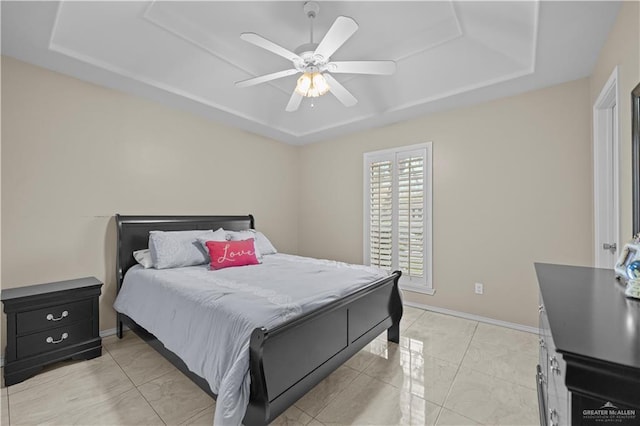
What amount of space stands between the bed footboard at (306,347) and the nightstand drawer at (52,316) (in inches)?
76.9

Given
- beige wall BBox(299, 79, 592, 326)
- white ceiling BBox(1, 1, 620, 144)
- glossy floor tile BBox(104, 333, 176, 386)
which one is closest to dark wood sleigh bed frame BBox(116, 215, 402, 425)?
glossy floor tile BBox(104, 333, 176, 386)

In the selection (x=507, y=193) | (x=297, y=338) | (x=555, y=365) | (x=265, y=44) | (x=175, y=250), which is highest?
(x=265, y=44)

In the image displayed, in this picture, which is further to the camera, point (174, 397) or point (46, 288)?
point (46, 288)

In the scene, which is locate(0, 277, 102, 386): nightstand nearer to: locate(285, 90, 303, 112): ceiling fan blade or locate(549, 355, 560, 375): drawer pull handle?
locate(285, 90, 303, 112): ceiling fan blade

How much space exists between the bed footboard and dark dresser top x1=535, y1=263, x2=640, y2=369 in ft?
3.95

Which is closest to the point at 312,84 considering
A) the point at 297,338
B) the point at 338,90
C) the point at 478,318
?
the point at 338,90

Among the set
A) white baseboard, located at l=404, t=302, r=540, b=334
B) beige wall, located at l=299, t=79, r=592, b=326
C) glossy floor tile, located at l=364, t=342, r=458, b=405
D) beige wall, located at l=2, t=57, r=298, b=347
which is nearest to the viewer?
glossy floor tile, located at l=364, t=342, r=458, b=405

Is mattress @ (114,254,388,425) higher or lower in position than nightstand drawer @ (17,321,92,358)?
higher

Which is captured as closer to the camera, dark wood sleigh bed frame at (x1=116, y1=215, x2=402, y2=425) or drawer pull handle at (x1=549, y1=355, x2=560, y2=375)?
drawer pull handle at (x1=549, y1=355, x2=560, y2=375)

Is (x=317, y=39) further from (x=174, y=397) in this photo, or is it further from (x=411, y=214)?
(x=174, y=397)

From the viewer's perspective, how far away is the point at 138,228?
10.4ft

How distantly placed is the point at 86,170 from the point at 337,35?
2761mm

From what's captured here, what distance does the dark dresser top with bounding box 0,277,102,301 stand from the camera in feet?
Answer: 7.36

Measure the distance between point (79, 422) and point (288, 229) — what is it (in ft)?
11.8
